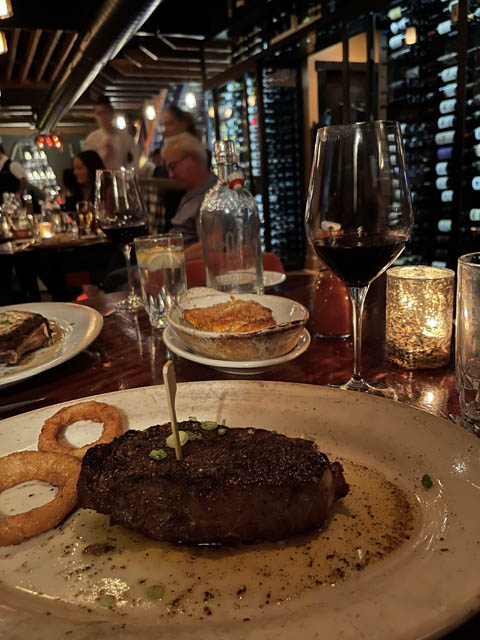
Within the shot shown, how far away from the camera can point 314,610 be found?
468mm

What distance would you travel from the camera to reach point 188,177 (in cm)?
459

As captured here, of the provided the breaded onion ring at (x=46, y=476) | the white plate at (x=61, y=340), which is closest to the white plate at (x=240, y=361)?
the white plate at (x=61, y=340)

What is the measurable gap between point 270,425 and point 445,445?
29cm

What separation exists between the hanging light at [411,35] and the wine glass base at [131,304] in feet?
14.3

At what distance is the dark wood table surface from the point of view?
97cm

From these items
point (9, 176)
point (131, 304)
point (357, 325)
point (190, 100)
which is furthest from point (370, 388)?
point (190, 100)

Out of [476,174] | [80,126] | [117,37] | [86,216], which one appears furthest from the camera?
[80,126]

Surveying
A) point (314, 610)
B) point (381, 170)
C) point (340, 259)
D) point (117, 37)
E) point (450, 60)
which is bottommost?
point (314, 610)

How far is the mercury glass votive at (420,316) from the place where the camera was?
1.01 metres

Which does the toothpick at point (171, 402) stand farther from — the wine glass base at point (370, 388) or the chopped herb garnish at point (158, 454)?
the wine glass base at point (370, 388)

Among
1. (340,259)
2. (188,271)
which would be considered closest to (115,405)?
(340,259)

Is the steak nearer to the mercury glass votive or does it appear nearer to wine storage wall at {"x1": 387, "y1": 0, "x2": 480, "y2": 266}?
the mercury glass votive

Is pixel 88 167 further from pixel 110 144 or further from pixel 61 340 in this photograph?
pixel 61 340

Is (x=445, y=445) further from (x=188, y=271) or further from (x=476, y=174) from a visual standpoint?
(x=476, y=174)
